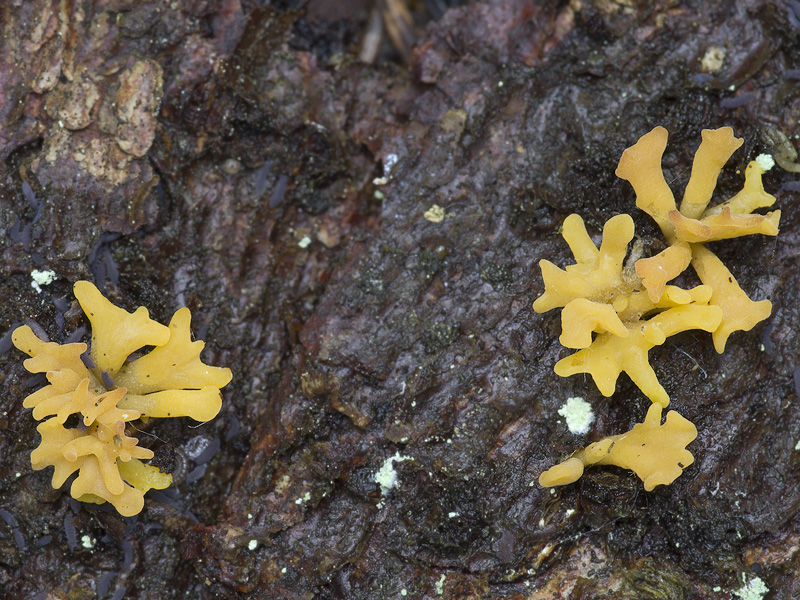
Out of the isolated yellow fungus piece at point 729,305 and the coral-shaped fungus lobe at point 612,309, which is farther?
the isolated yellow fungus piece at point 729,305

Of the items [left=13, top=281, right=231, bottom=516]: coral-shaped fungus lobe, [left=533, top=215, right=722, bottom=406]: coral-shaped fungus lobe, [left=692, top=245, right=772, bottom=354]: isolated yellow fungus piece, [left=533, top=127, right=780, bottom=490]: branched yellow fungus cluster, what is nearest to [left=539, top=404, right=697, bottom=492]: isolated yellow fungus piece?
[left=533, top=127, right=780, bottom=490]: branched yellow fungus cluster

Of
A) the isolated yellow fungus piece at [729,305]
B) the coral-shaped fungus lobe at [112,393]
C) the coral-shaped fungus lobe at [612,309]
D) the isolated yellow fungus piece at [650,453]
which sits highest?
the coral-shaped fungus lobe at [112,393]

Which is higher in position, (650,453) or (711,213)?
(711,213)

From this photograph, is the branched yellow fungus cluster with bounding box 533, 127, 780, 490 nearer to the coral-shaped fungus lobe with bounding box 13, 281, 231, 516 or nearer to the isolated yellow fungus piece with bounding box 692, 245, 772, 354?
the isolated yellow fungus piece with bounding box 692, 245, 772, 354

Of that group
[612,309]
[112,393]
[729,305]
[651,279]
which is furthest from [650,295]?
[112,393]

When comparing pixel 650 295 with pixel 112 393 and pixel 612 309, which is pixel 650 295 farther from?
pixel 112 393

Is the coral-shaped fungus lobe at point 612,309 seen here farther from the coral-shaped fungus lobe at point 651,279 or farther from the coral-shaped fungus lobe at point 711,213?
the coral-shaped fungus lobe at point 711,213

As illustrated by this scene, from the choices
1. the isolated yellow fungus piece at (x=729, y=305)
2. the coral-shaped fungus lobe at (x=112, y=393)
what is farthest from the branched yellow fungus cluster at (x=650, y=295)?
the coral-shaped fungus lobe at (x=112, y=393)
